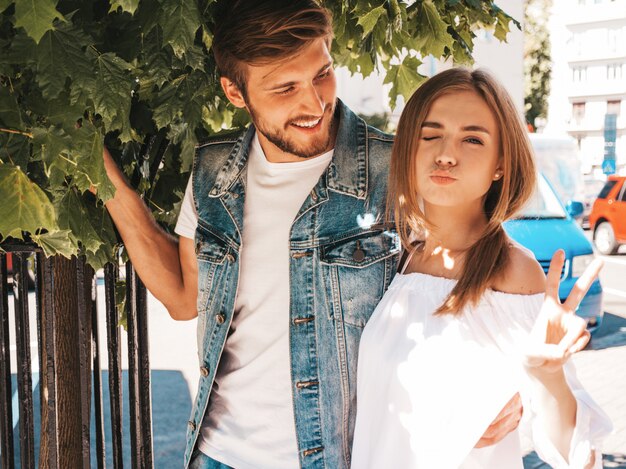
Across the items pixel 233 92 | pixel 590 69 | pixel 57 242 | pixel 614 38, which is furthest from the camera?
pixel 590 69

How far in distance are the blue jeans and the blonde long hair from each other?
69 cm

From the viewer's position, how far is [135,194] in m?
2.21

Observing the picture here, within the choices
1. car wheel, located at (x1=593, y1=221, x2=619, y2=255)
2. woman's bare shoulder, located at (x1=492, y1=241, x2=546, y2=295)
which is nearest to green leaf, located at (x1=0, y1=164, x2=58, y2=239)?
woman's bare shoulder, located at (x1=492, y1=241, x2=546, y2=295)

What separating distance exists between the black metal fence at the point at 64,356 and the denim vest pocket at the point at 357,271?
27.5 inches

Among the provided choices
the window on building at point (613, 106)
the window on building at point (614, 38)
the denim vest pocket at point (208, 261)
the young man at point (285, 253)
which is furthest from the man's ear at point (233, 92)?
the window on building at point (614, 38)

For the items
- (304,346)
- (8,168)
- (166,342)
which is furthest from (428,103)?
(166,342)

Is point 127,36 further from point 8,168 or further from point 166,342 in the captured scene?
point 166,342

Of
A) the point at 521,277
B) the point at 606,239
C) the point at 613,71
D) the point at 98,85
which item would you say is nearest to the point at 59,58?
the point at 98,85

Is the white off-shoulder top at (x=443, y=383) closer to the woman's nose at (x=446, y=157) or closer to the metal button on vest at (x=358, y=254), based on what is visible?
the metal button on vest at (x=358, y=254)

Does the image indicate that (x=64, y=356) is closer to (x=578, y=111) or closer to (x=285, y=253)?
(x=285, y=253)

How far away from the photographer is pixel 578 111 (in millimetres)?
54156

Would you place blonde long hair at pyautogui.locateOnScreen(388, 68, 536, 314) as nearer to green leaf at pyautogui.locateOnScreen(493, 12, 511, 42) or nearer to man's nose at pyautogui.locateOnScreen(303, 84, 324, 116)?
man's nose at pyautogui.locateOnScreen(303, 84, 324, 116)

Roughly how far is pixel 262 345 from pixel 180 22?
31.7 inches

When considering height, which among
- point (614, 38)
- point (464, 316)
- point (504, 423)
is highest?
point (614, 38)
